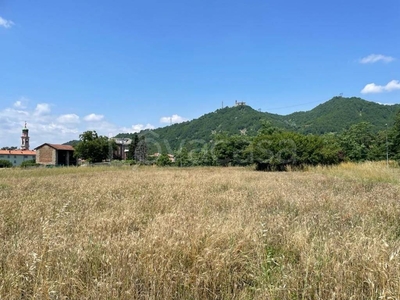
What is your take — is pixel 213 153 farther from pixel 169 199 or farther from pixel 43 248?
pixel 43 248

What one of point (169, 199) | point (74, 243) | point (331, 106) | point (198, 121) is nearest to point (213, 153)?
point (169, 199)

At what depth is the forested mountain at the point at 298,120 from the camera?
245ft

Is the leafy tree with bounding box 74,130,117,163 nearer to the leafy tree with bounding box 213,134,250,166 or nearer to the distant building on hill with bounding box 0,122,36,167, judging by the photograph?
the leafy tree with bounding box 213,134,250,166

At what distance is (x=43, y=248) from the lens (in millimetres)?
2730

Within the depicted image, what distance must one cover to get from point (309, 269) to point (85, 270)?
2040 millimetres

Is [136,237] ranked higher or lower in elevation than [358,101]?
lower

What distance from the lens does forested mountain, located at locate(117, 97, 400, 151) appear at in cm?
7475

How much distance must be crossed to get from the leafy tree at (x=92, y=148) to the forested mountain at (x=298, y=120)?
55.1 ft

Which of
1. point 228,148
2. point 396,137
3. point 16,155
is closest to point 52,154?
point 16,155

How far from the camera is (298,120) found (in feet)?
306

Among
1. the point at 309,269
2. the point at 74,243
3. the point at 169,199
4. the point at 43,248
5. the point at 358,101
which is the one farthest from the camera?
the point at 358,101

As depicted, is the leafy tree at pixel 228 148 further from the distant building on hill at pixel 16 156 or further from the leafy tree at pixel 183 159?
the distant building on hill at pixel 16 156

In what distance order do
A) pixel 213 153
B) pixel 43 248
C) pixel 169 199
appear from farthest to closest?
pixel 213 153 → pixel 169 199 → pixel 43 248

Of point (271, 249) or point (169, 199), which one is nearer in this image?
point (271, 249)
